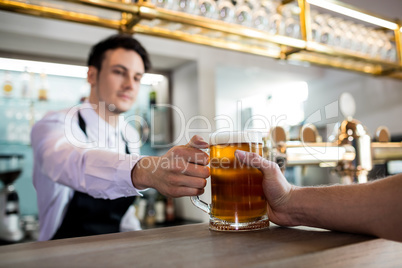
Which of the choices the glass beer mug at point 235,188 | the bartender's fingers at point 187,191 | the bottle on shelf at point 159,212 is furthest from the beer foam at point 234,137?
the bottle on shelf at point 159,212

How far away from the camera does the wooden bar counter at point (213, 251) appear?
1.61 ft

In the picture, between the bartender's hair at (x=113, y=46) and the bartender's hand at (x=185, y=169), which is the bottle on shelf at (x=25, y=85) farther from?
the bartender's hand at (x=185, y=169)

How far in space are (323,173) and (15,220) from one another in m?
3.26

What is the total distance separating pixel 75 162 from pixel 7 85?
2.18 m

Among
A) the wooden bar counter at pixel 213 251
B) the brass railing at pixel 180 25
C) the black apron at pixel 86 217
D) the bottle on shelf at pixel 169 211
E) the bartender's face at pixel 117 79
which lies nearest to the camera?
the wooden bar counter at pixel 213 251

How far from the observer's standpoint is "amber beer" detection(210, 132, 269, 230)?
2.50 ft

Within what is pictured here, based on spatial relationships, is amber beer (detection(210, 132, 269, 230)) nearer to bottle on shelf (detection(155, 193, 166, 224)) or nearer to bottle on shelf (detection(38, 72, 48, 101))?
bottle on shelf (detection(155, 193, 166, 224))

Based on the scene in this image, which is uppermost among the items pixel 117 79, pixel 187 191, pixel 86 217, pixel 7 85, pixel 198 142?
pixel 7 85

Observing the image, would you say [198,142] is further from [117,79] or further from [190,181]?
[117,79]

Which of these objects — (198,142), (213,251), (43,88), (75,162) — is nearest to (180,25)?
(75,162)

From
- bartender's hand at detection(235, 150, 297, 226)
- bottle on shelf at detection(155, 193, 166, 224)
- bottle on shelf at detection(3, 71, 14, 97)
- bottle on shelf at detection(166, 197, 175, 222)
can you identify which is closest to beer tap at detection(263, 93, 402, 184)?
bartender's hand at detection(235, 150, 297, 226)

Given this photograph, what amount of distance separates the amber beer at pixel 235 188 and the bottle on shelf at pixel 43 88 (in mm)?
2695

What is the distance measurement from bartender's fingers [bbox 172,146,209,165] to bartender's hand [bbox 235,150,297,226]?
8cm

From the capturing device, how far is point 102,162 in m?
1.08
